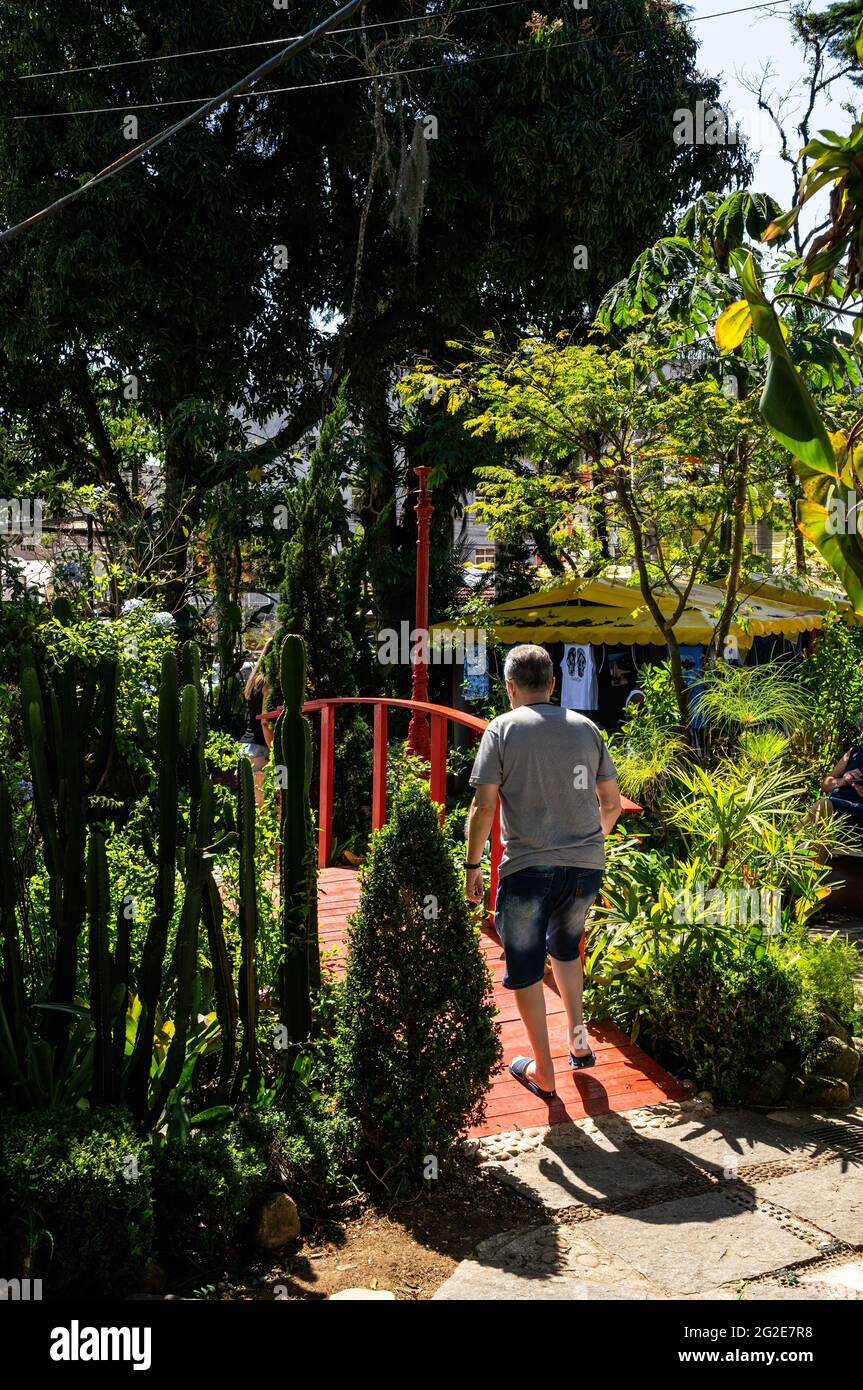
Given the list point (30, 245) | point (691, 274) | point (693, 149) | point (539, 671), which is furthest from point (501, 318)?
point (539, 671)

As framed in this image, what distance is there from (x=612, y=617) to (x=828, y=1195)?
9.97 meters

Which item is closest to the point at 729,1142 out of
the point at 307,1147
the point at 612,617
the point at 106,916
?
the point at 307,1147

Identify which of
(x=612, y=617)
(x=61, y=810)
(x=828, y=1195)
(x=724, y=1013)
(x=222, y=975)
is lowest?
(x=828, y=1195)

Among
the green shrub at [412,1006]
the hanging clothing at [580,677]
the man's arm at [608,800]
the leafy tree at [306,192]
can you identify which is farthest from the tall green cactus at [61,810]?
the hanging clothing at [580,677]

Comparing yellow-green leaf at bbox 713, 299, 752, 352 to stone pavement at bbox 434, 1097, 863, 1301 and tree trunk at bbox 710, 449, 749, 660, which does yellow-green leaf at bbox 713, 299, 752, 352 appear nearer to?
stone pavement at bbox 434, 1097, 863, 1301

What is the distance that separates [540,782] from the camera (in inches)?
Answer: 185

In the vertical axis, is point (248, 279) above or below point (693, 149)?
below

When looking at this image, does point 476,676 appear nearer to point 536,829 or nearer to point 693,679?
point 693,679

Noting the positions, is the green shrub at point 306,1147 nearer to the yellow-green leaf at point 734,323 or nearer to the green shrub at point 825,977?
the green shrub at point 825,977

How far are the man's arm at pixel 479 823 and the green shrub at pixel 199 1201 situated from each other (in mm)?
1480

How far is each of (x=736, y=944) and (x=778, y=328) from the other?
432 cm

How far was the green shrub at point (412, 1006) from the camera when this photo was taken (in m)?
4.02
